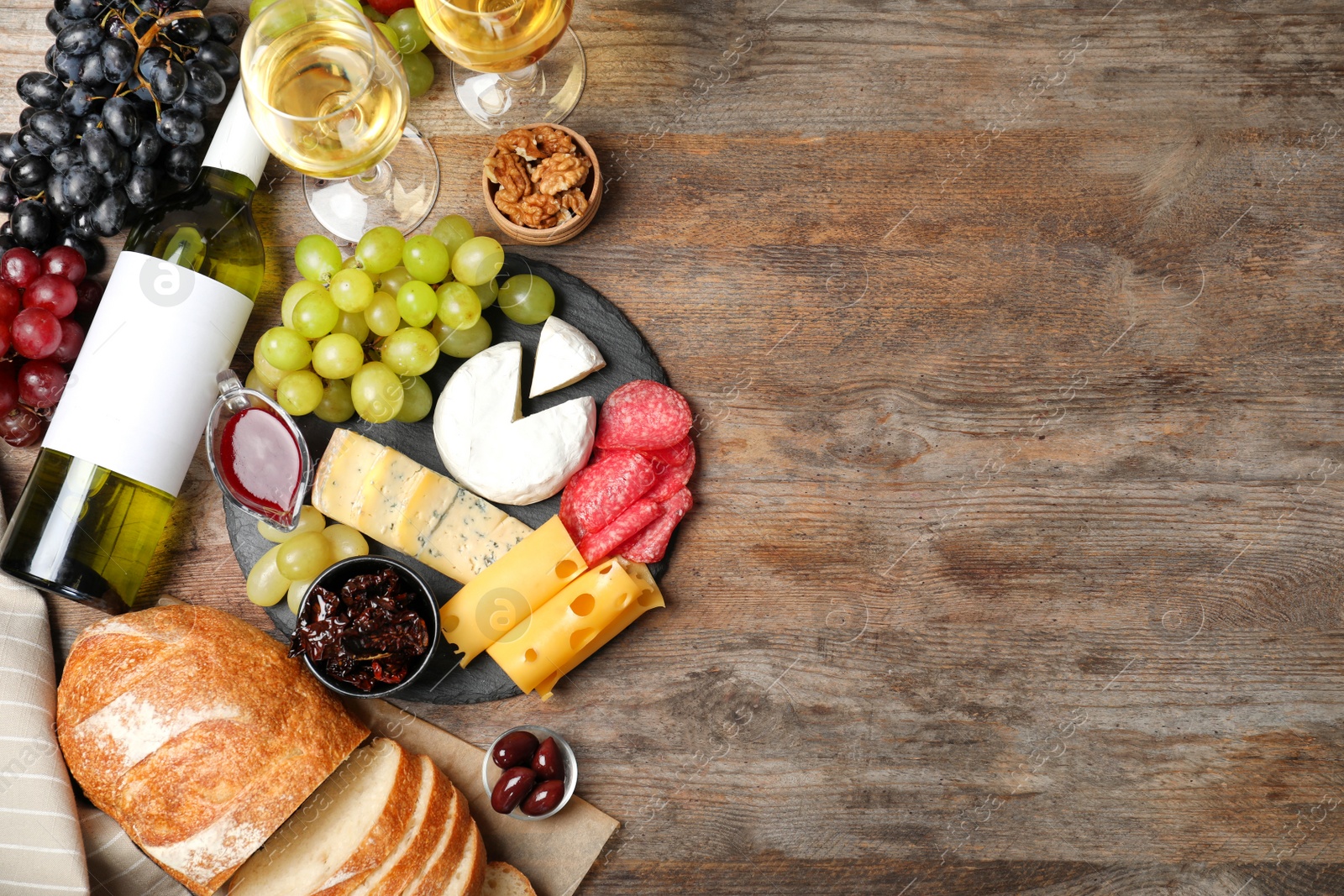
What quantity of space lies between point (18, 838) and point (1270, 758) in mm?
1965

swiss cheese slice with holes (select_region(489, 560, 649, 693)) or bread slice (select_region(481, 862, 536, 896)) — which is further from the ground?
swiss cheese slice with holes (select_region(489, 560, 649, 693))

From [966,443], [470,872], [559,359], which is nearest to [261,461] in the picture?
[559,359]

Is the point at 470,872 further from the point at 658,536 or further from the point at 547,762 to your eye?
the point at 658,536

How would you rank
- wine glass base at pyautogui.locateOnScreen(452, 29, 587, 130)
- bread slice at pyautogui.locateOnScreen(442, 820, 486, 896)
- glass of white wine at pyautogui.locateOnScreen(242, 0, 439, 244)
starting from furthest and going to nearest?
wine glass base at pyautogui.locateOnScreen(452, 29, 587, 130) → bread slice at pyautogui.locateOnScreen(442, 820, 486, 896) → glass of white wine at pyautogui.locateOnScreen(242, 0, 439, 244)

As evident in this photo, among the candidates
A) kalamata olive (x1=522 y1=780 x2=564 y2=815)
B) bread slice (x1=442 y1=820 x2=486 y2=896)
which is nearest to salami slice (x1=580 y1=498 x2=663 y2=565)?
kalamata olive (x1=522 y1=780 x2=564 y2=815)

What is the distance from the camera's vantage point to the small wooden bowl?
132cm

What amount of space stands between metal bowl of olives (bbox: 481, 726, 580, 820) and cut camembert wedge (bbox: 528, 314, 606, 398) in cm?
56

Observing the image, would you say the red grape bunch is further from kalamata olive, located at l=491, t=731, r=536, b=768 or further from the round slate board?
kalamata olive, located at l=491, t=731, r=536, b=768

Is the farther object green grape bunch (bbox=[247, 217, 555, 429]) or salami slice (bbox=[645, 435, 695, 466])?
salami slice (bbox=[645, 435, 695, 466])

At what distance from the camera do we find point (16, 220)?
1280mm

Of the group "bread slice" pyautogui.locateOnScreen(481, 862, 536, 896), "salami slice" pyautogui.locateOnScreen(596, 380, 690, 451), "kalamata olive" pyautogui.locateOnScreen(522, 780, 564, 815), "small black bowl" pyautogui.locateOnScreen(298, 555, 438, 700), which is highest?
"salami slice" pyautogui.locateOnScreen(596, 380, 690, 451)

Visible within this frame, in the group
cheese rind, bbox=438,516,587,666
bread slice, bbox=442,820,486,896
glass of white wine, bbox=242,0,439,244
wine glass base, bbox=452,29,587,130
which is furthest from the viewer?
wine glass base, bbox=452,29,587,130

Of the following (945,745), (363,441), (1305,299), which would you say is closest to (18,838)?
(363,441)

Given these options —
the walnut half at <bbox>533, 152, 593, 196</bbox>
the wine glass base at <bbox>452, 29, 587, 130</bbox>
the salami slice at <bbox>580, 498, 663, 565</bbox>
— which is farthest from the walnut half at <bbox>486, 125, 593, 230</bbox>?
the salami slice at <bbox>580, 498, 663, 565</bbox>
